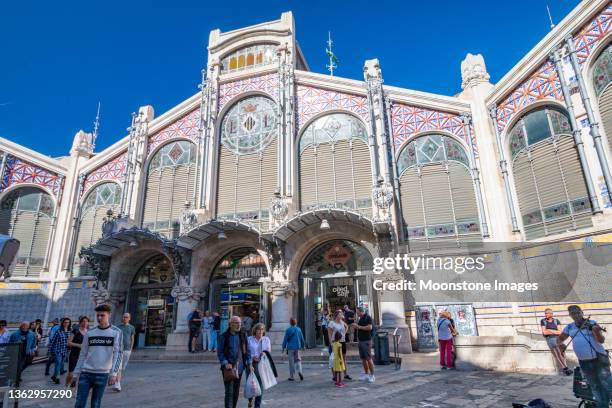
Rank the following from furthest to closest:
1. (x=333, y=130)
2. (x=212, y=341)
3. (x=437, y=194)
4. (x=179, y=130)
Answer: (x=179, y=130) < (x=333, y=130) < (x=437, y=194) < (x=212, y=341)

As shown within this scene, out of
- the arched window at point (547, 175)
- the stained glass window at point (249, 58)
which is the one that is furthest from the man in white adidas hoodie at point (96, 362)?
the stained glass window at point (249, 58)

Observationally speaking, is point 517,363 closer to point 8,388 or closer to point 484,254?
point 484,254

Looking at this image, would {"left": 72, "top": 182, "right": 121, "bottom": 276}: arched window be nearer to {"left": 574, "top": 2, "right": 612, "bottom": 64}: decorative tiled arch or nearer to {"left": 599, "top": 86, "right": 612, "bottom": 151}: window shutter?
{"left": 599, "top": 86, "right": 612, "bottom": 151}: window shutter

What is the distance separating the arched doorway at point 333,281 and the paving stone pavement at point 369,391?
18.9ft

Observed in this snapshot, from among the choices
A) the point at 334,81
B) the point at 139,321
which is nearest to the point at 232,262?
the point at 139,321

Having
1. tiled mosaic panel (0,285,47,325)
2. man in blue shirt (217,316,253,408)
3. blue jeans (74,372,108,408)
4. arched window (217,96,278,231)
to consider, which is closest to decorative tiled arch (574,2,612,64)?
arched window (217,96,278,231)

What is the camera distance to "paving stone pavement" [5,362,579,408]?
683 cm

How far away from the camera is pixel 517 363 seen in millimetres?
10000

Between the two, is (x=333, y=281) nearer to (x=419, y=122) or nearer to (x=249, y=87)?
(x=419, y=122)

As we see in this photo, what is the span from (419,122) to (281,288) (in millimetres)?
9943

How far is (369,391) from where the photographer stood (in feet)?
25.7

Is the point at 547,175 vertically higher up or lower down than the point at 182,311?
higher up

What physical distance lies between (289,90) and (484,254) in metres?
12.2

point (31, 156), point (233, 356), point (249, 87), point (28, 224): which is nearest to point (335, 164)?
point (249, 87)
